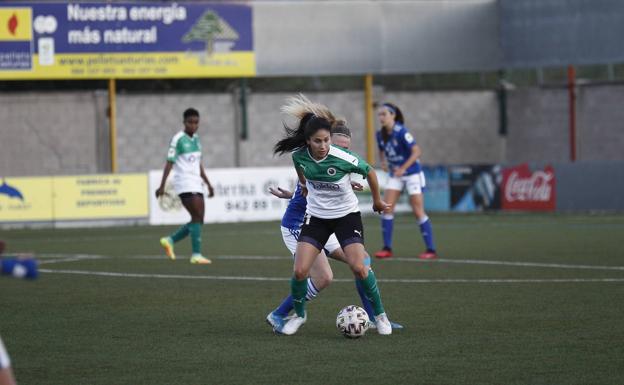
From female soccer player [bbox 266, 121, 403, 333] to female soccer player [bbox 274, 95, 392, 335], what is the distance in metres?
0.17

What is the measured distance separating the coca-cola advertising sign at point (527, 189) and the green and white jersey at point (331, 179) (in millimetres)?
20806

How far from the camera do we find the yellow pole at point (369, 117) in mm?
37938

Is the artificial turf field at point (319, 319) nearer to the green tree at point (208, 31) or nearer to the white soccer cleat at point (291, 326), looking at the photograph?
the white soccer cleat at point (291, 326)

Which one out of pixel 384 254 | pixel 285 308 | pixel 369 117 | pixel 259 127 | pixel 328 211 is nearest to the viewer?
pixel 328 211

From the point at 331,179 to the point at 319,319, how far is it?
1765 mm

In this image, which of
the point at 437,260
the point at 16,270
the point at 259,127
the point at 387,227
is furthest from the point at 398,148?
the point at 259,127

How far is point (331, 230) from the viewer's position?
9.91 meters

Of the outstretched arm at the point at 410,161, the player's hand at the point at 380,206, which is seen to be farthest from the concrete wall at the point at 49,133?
the player's hand at the point at 380,206

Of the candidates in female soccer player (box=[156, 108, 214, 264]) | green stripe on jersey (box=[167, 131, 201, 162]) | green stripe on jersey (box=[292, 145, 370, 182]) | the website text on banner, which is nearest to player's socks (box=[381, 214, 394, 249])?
female soccer player (box=[156, 108, 214, 264])

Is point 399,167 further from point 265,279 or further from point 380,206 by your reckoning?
point 380,206

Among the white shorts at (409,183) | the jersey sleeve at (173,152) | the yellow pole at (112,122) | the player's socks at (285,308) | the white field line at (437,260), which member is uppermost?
the yellow pole at (112,122)

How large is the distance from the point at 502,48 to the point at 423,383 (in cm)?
3123

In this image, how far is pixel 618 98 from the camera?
117 ft

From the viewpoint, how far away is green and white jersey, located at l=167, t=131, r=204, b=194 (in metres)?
17.7
